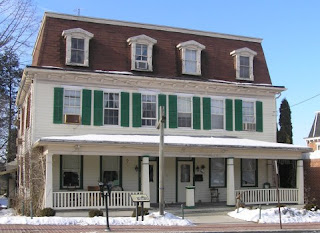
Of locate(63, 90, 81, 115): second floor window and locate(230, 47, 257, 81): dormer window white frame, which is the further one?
locate(230, 47, 257, 81): dormer window white frame

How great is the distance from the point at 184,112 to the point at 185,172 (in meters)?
3.18

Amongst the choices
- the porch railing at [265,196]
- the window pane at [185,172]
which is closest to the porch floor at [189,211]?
the porch railing at [265,196]

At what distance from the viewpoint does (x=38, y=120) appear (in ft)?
69.1

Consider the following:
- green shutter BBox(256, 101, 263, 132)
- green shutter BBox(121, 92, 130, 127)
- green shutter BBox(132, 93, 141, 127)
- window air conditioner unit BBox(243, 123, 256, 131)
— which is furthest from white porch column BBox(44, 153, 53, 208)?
green shutter BBox(256, 101, 263, 132)

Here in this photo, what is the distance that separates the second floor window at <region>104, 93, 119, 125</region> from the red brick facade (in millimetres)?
1403

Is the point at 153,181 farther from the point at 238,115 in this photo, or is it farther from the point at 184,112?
the point at 238,115

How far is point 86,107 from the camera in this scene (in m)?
22.0

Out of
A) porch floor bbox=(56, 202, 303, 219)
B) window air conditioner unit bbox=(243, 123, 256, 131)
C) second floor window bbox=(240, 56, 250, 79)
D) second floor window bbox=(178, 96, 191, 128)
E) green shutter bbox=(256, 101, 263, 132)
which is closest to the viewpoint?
porch floor bbox=(56, 202, 303, 219)

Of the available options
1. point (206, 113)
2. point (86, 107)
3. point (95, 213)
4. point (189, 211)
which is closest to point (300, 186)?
point (206, 113)

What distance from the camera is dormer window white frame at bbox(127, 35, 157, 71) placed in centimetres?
2344

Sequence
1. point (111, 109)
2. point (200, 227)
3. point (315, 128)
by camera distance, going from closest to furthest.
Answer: point (200, 227) → point (111, 109) → point (315, 128)

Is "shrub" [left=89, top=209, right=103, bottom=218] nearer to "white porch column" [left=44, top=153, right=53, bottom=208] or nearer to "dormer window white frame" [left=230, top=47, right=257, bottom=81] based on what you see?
"white porch column" [left=44, top=153, right=53, bottom=208]

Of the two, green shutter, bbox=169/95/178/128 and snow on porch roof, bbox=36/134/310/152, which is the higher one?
green shutter, bbox=169/95/178/128

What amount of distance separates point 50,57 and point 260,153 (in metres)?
11.3
